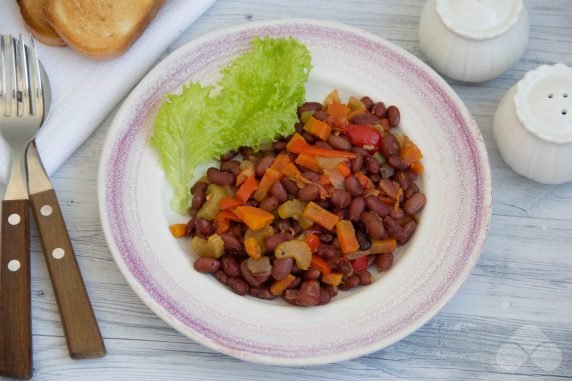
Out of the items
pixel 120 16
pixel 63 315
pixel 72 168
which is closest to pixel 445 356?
pixel 63 315

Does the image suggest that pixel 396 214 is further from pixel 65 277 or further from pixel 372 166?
pixel 65 277

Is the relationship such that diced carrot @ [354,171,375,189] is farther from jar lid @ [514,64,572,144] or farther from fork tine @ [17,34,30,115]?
fork tine @ [17,34,30,115]

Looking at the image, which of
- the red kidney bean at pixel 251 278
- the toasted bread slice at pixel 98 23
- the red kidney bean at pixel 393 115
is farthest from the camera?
the toasted bread slice at pixel 98 23

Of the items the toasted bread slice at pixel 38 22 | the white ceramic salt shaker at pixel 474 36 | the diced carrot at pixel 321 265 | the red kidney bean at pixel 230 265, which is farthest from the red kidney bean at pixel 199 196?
the white ceramic salt shaker at pixel 474 36

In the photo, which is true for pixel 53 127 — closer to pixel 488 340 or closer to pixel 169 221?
pixel 169 221

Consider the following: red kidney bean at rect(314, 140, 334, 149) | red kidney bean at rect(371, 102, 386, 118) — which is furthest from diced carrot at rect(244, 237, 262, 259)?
red kidney bean at rect(371, 102, 386, 118)

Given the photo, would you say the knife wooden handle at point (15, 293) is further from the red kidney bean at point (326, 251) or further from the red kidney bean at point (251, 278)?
the red kidney bean at point (326, 251)
